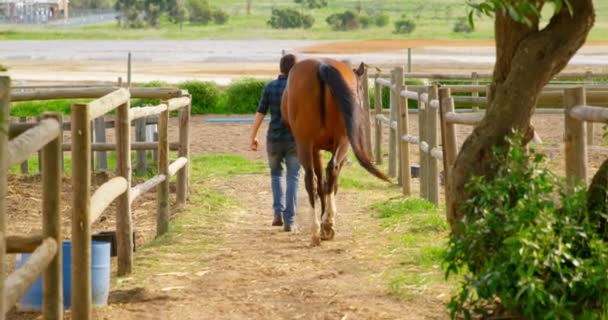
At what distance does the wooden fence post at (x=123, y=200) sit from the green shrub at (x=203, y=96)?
15.8 metres

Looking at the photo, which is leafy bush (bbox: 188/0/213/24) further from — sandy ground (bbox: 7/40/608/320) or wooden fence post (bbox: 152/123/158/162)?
sandy ground (bbox: 7/40/608/320)

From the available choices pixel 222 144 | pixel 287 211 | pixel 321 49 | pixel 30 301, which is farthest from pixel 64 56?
pixel 30 301

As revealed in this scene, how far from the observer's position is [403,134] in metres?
12.8

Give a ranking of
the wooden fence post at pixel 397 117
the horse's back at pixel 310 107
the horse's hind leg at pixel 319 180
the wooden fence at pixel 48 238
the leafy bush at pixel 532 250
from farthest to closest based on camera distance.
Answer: the wooden fence post at pixel 397 117
the horse's hind leg at pixel 319 180
the horse's back at pixel 310 107
the leafy bush at pixel 532 250
the wooden fence at pixel 48 238

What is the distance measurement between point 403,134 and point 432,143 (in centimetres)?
170

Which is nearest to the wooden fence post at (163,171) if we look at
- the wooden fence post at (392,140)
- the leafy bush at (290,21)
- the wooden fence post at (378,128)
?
the wooden fence post at (392,140)

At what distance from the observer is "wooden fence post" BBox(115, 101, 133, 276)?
25.2ft

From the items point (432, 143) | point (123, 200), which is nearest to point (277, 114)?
point (432, 143)

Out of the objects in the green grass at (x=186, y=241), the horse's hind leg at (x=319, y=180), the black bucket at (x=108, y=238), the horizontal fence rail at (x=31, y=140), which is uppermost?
the horizontal fence rail at (x=31, y=140)

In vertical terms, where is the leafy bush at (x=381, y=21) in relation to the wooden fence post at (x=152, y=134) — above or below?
above

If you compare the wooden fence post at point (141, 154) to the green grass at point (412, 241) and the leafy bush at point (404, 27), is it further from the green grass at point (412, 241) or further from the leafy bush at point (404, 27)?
the leafy bush at point (404, 27)

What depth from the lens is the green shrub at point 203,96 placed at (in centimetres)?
2378

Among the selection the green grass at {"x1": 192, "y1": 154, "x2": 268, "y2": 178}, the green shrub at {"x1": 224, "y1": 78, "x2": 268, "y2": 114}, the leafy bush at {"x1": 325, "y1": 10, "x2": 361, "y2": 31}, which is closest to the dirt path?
the green grass at {"x1": 192, "y1": 154, "x2": 268, "y2": 178}

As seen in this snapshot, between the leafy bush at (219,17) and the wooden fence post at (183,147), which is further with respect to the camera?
the leafy bush at (219,17)
